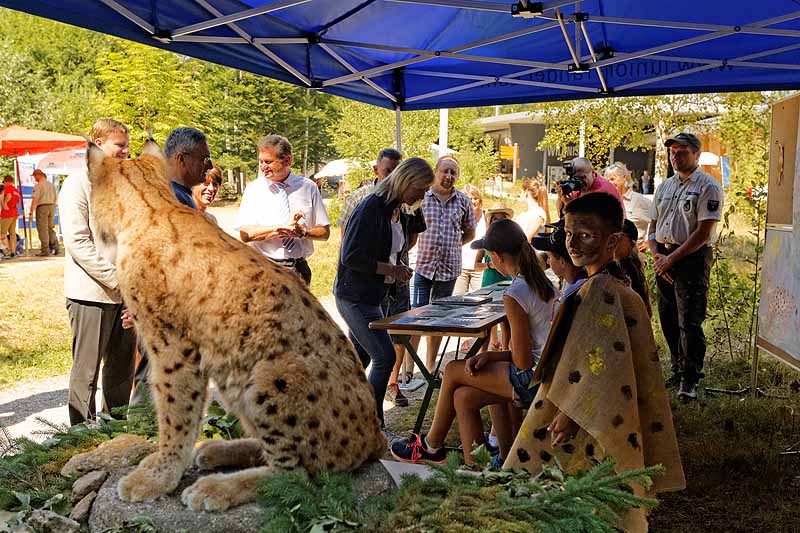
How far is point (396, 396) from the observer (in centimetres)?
791

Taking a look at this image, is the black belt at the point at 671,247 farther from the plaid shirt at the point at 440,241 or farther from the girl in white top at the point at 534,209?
the girl in white top at the point at 534,209

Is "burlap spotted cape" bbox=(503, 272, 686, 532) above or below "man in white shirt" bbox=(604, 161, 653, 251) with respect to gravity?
below

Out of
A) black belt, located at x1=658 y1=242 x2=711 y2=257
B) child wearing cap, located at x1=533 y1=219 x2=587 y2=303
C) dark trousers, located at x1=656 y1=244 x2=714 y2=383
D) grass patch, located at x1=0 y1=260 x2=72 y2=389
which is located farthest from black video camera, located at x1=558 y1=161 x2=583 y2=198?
grass patch, located at x1=0 y1=260 x2=72 y2=389

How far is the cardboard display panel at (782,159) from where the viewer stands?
270 inches

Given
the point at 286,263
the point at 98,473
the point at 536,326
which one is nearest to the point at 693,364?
the point at 536,326

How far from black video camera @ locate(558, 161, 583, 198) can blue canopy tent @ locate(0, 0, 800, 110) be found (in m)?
0.90

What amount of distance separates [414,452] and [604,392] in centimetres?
257

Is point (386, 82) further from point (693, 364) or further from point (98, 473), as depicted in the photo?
point (98, 473)

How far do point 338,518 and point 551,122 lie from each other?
18.5 m

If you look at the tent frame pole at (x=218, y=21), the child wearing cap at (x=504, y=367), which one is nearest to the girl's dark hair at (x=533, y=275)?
the child wearing cap at (x=504, y=367)

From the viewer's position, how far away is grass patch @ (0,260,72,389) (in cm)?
938

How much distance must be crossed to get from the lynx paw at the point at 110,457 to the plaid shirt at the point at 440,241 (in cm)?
517

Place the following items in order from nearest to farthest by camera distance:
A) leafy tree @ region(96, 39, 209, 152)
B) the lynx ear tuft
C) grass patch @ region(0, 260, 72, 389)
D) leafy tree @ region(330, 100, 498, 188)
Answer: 1. the lynx ear tuft
2. grass patch @ region(0, 260, 72, 389)
3. leafy tree @ region(330, 100, 498, 188)
4. leafy tree @ region(96, 39, 209, 152)

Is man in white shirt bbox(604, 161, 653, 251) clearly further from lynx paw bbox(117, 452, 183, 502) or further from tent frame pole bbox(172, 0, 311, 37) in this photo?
lynx paw bbox(117, 452, 183, 502)
